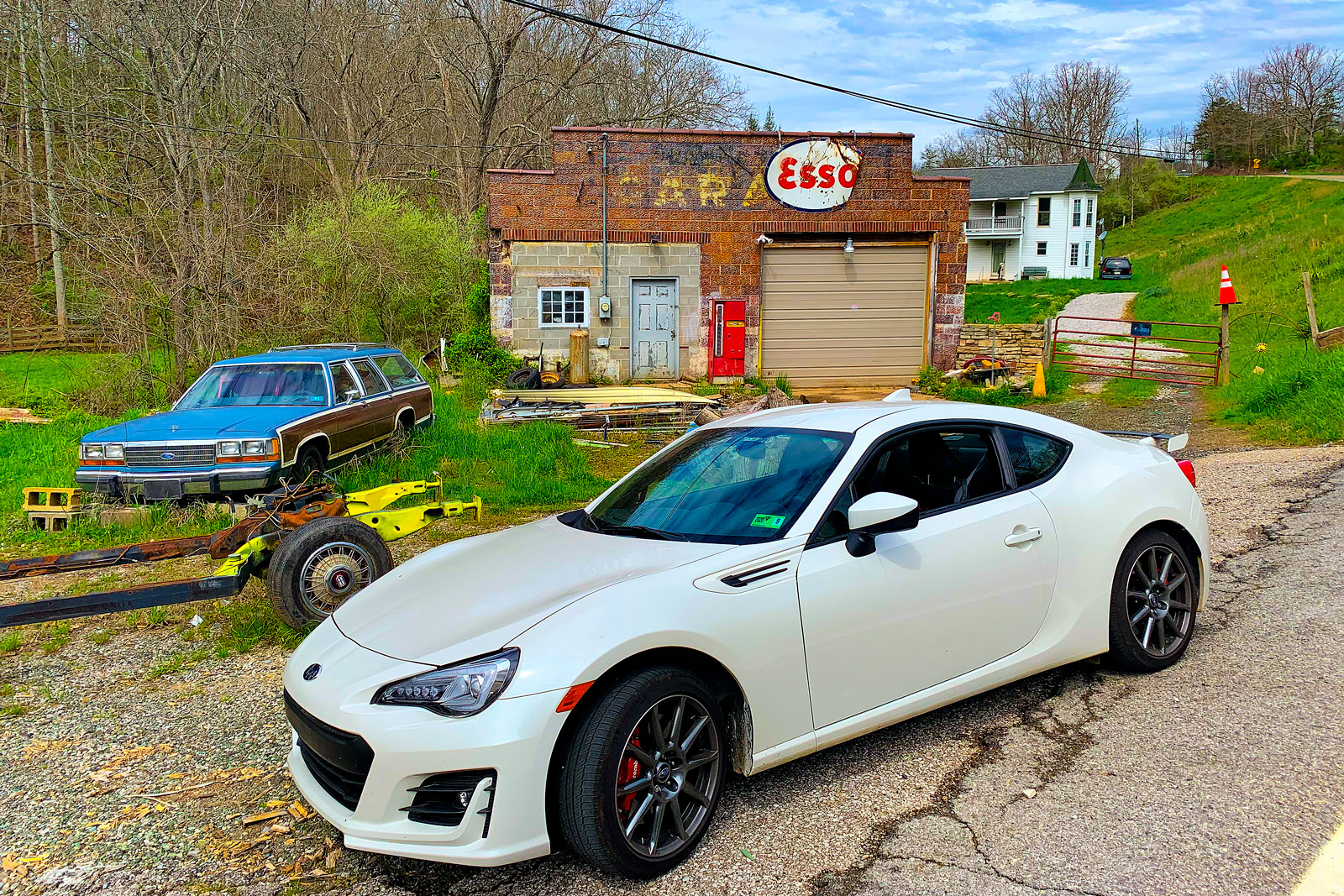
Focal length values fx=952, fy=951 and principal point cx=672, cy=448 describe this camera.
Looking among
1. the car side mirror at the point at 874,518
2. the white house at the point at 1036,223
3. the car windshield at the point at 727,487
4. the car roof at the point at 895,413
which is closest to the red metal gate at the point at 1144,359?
the car roof at the point at 895,413

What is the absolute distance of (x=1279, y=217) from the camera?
50125 millimetres

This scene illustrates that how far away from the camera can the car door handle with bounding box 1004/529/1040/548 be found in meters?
4.15

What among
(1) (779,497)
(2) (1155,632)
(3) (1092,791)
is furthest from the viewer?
(2) (1155,632)

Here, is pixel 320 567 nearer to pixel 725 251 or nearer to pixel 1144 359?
pixel 725 251

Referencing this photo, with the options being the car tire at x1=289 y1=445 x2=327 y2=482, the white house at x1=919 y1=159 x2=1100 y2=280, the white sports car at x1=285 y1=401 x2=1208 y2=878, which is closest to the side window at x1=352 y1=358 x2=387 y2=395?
the car tire at x1=289 y1=445 x2=327 y2=482

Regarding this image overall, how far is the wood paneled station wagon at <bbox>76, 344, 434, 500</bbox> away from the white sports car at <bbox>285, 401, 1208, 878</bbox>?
5.36m

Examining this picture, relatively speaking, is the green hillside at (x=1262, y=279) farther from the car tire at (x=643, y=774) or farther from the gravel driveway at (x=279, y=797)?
the car tire at (x=643, y=774)

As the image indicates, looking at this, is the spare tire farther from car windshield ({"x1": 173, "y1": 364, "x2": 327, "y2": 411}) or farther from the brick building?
car windshield ({"x1": 173, "y1": 364, "x2": 327, "y2": 411})

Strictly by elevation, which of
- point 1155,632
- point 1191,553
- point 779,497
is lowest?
point 1155,632

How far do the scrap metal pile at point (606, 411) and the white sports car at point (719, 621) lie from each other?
31.9ft

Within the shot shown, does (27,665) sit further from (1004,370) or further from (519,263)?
(1004,370)

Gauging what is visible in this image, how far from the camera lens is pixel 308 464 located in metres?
9.52

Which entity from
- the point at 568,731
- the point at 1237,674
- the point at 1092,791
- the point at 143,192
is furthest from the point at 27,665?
the point at 143,192

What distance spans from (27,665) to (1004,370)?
17857mm
